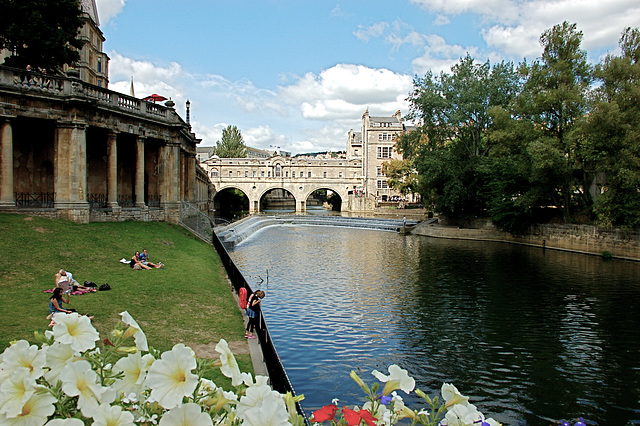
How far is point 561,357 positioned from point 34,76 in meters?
24.8

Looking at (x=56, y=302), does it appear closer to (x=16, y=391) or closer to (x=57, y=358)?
(x=57, y=358)

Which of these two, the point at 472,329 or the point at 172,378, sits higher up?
the point at 172,378

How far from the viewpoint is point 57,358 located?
2.90m

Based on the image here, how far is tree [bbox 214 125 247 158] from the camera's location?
118312mm

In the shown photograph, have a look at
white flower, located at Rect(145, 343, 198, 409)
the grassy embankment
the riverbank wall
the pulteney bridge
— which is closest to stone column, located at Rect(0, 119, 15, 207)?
the grassy embankment

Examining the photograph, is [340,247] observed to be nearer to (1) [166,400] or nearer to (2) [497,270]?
(2) [497,270]

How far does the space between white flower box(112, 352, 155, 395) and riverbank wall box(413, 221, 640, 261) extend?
1394 inches

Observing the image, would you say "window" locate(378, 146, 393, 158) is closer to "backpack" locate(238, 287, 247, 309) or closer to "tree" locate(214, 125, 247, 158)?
"tree" locate(214, 125, 247, 158)

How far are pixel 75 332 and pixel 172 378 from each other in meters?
0.76

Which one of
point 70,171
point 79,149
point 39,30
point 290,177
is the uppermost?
point 39,30

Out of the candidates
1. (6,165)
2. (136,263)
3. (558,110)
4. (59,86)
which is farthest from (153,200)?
(558,110)

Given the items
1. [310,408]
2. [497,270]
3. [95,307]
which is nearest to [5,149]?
[95,307]

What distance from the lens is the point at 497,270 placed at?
26750 mm

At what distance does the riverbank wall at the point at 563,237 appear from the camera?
3153cm
